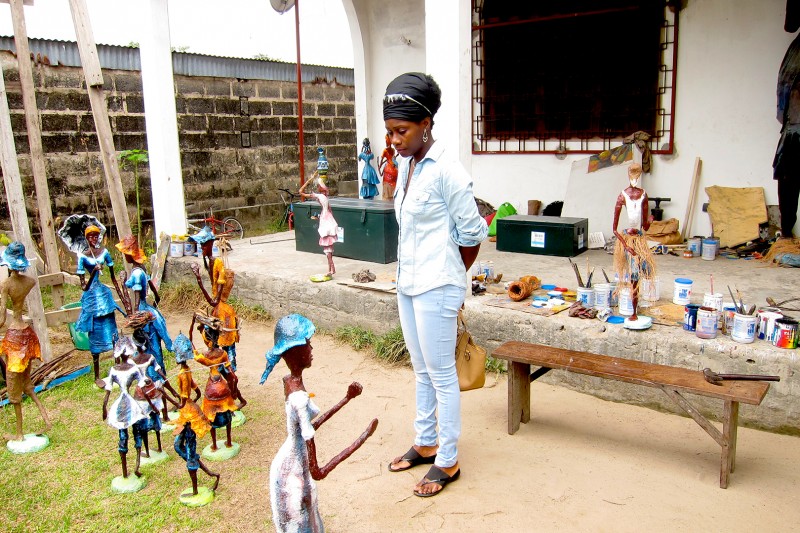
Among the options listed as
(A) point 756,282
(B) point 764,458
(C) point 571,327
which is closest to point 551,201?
(A) point 756,282

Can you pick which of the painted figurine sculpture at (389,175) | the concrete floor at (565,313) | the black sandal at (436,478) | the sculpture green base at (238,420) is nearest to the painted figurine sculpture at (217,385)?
the sculpture green base at (238,420)

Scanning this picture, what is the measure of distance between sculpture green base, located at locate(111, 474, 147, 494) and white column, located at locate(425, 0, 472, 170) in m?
3.07

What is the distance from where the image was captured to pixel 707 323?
13.0ft

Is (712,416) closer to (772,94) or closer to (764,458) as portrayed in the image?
(764,458)

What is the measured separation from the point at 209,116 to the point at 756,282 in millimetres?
8015

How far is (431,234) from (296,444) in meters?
1.17

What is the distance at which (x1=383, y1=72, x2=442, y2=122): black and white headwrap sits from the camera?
2846 mm

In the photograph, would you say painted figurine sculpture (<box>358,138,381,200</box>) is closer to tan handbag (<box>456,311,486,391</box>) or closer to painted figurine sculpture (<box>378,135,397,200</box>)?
painted figurine sculpture (<box>378,135,397,200</box>)

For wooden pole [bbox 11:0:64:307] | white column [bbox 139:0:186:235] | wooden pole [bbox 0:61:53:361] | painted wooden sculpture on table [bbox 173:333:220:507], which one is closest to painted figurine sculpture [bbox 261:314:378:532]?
painted wooden sculpture on table [bbox 173:333:220:507]

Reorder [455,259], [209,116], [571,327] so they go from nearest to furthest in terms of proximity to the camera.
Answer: [455,259] < [571,327] < [209,116]

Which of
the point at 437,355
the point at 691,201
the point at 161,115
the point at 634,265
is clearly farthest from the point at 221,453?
the point at 691,201

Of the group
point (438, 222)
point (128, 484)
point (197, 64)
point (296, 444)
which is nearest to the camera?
point (296, 444)

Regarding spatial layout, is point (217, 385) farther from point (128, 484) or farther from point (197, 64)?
point (197, 64)

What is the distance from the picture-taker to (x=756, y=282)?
532cm
